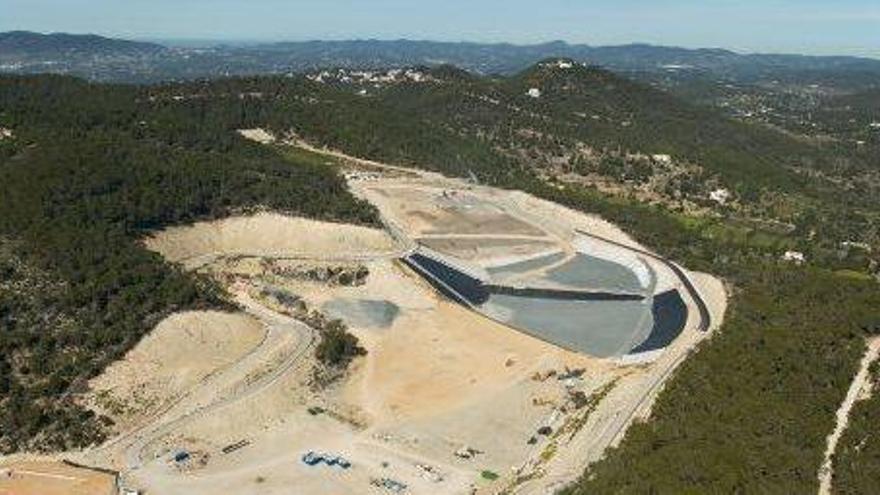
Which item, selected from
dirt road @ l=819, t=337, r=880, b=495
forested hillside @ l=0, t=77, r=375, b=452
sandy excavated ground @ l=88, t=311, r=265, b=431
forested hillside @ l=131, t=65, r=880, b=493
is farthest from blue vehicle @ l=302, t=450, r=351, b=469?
dirt road @ l=819, t=337, r=880, b=495

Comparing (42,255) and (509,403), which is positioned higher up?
(42,255)

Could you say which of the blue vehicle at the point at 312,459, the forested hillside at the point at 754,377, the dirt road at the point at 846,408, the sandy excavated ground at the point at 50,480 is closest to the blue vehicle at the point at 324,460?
the blue vehicle at the point at 312,459

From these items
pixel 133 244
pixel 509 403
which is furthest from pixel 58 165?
pixel 509 403

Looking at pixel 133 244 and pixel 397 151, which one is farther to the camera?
pixel 397 151

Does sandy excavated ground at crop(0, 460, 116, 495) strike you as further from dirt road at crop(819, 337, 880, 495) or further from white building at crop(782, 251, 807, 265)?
white building at crop(782, 251, 807, 265)

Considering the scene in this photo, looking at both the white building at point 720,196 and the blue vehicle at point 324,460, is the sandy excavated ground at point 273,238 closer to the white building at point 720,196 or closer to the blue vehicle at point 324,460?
the blue vehicle at point 324,460

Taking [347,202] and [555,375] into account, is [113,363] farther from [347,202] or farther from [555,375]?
[347,202]
